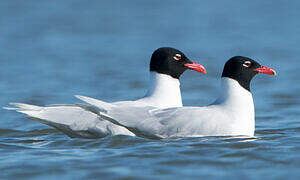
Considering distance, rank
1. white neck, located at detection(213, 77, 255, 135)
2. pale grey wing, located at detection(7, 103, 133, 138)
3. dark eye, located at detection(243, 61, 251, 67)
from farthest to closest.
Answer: dark eye, located at detection(243, 61, 251, 67)
pale grey wing, located at detection(7, 103, 133, 138)
white neck, located at detection(213, 77, 255, 135)

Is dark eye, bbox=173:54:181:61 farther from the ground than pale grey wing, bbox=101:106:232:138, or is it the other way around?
dark eye, bbox=173:54:181:61

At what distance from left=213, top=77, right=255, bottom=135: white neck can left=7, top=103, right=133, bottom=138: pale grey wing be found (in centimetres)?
153

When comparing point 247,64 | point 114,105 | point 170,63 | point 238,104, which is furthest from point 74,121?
point 247,64

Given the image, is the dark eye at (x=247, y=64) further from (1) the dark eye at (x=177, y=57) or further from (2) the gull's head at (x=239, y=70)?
(1) the dark eye at (x=177, y=57)

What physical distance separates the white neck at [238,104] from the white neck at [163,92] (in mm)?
1085

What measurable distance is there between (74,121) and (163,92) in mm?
1789

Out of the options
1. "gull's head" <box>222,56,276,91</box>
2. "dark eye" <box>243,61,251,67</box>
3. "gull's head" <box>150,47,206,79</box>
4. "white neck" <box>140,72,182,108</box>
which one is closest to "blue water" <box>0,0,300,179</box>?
"gull's head" <box>222,56,276,91</box>

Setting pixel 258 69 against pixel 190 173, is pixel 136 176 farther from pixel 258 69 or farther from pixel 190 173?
pixel 258 69

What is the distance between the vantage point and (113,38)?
2597 centimetres

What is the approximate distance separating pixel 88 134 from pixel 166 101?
1.59 meters

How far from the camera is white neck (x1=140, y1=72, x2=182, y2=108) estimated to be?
1135 cm

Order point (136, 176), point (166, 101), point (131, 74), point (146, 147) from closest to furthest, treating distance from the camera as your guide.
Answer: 1. point (136, 176)
2. point (146, 147)
3. point (166, 101)
4. point (131, 74)

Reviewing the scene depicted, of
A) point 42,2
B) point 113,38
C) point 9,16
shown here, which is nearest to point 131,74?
point 113,38

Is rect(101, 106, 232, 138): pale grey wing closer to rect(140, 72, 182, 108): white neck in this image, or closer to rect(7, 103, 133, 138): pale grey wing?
rect(7, 103, 133, 138): pale grey wing
